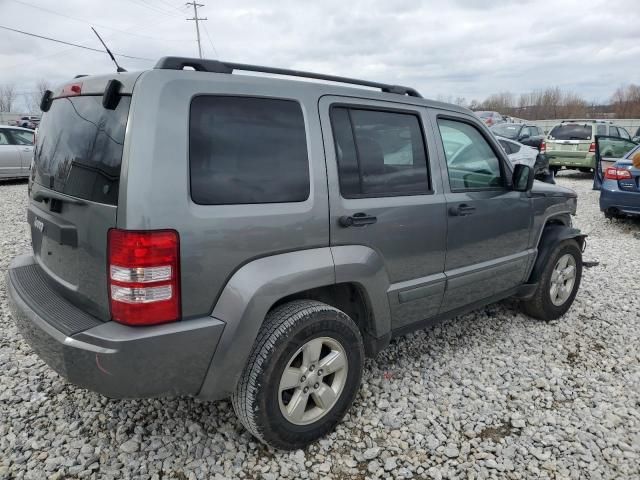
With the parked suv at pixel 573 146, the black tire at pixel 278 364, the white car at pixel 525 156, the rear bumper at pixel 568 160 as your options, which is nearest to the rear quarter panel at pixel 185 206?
the black tire at pixel 278 364

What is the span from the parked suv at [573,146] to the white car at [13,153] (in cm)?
1453

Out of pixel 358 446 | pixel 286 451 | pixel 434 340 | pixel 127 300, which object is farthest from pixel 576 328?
pixel 127 300

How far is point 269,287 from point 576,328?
3.16m

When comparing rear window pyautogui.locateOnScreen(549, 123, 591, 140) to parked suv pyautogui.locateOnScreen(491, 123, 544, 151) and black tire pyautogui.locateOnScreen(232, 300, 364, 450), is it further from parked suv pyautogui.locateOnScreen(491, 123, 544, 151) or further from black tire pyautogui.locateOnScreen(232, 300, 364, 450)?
black tire pyautogui.locateOnScreen(232, 300, 364, 450)

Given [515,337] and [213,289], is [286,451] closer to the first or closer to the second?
[213,289]

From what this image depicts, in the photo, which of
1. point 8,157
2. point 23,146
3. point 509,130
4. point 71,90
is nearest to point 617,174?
point 71,90

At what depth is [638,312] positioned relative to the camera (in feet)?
14.4

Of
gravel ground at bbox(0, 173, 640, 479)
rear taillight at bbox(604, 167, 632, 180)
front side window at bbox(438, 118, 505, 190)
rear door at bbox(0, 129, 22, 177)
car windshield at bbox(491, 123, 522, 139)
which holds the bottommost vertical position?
gravel ground at bbox(0, 173, 640, 479)

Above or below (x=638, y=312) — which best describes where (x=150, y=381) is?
above

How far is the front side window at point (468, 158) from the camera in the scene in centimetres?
313

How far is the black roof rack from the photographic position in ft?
6.91

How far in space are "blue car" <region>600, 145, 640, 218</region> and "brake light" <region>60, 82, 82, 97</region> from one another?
774cm

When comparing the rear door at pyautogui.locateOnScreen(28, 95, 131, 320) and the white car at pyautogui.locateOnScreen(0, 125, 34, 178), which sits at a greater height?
the white car at pyautogui.locateOnScreen(0, 125, 34, 178)

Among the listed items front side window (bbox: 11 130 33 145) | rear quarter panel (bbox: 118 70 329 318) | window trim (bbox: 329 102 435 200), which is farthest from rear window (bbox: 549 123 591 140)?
front side window (bbox: 11 130 33 145)
